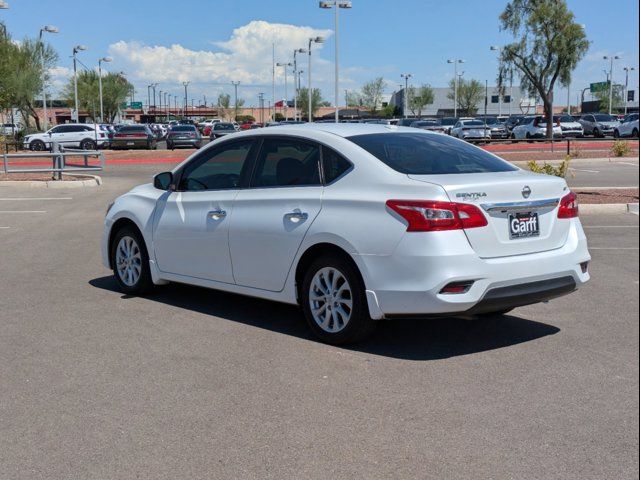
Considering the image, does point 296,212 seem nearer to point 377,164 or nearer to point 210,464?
point 377,164

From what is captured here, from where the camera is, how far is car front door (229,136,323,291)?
6.31m

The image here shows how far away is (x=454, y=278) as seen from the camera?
5344 millimetres

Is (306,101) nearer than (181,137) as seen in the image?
No

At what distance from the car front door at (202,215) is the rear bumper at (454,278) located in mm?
1746

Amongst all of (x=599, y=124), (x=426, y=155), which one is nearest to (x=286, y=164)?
(x=426, y=155)

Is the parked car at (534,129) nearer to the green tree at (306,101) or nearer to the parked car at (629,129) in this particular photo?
the parked car at (629,129)

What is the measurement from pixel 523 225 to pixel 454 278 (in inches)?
27.4

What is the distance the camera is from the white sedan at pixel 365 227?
17.8 ft

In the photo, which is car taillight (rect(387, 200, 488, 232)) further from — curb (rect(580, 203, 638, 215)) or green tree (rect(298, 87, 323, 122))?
green tree (rect(298, 87, 323, 122))

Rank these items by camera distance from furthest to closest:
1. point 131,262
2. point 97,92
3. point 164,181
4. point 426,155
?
point 97,92, point 131,262, point 164,181, point 426,155

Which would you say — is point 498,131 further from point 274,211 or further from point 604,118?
→ point 274,211

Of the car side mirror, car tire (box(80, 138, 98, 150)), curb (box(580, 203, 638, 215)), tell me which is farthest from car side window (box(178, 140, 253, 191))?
car tire (box(80, 138, 98, 150))

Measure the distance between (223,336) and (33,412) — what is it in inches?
77.6

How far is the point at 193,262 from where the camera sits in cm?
730
